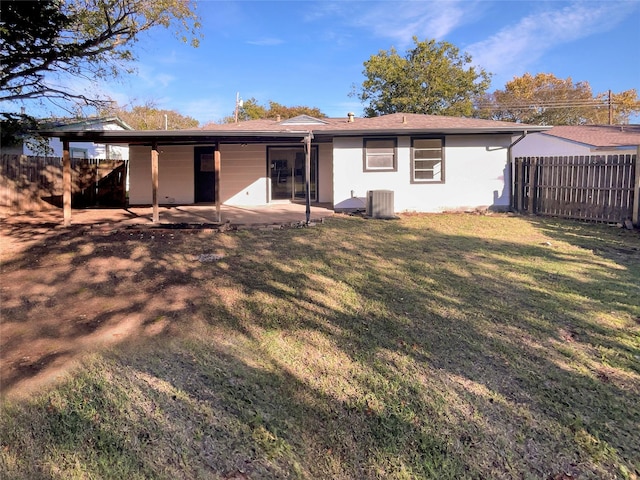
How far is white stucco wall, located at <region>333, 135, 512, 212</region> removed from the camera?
43.3 feet

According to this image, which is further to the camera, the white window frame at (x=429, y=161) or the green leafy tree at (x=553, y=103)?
the green leafy tree at (x=553, y=103)

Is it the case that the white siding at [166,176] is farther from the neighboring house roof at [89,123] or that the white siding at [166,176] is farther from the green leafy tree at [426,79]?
the green leafy tree at [426,79]

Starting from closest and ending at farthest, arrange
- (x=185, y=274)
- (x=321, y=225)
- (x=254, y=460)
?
1. (x=254, y=460)
2. (x=185, y=274)
3. (x=321, y=225)

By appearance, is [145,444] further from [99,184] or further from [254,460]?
[99,184]

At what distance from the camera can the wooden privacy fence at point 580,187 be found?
10.0 metres

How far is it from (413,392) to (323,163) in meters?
12.9

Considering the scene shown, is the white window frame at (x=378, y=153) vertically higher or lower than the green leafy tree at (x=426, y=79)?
lower

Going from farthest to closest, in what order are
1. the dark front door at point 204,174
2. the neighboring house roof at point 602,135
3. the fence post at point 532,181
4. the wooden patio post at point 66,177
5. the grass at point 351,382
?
1. the neighboring house roof at point 602,135
2. the dark front door at point 204,174
3. the fence post at point 532,181
4. the wooden patio post at point 66,177
5. the grass at point 351,382

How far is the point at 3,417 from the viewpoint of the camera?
2.72 m

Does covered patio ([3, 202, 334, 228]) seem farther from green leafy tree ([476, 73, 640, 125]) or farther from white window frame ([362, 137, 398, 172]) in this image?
green leafy tree ([476, 73, 640, 125])

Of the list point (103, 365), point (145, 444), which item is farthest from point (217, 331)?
point (145, 444)

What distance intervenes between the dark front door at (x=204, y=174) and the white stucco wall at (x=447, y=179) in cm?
483

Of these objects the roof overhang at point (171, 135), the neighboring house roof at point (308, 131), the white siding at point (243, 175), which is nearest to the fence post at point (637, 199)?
the neighboring house roof at point (308, 131)

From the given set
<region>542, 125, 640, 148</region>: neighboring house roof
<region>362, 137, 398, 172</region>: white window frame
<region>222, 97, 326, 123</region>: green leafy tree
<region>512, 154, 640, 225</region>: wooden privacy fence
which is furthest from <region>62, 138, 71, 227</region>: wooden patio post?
<region>222, 97, 326, 123</region>: green leafy tree
